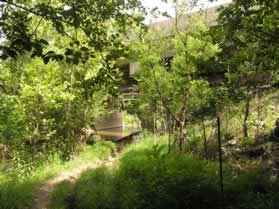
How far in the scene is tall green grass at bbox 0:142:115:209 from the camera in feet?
22.8

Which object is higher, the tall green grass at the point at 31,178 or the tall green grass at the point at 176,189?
the tall green grass at the point at 176,189

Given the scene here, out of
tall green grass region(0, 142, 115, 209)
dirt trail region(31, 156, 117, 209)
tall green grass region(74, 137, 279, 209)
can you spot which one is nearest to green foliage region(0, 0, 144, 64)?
tall green grass region(74, 137, 279, 209)

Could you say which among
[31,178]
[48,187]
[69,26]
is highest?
[69,26]

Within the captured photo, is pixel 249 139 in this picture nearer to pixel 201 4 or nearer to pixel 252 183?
pixel 252 183

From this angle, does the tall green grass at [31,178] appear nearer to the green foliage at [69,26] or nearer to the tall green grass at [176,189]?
the tall green grass at [176,189]

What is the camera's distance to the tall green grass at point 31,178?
695 centimetres

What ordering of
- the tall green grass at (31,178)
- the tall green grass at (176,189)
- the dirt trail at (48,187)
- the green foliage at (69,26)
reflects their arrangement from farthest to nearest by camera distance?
1. the dirt trail at (48,187)
2. the tall green grass at (31,178)
3. the tall green grass at (176,189)
4. the green foliage at (69,26)

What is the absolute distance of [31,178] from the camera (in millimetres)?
9258

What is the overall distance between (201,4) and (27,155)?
293 inches

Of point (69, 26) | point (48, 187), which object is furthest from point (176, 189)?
point (48, 187)

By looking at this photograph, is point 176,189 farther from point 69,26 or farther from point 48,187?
point 48,187

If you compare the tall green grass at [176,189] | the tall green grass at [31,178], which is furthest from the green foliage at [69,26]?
the tall green grass at [31,178]

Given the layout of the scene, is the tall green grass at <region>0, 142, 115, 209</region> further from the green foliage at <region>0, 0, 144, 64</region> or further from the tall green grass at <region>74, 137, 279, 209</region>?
the green foliage at <region>0, 0, 144, 64</region>

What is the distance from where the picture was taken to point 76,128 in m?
13.9
